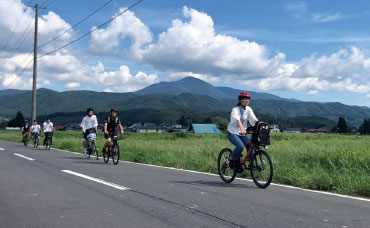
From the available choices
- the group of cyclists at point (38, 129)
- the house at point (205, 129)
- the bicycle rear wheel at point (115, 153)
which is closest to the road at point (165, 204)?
the bicycle rear wheel at point (115, 153)

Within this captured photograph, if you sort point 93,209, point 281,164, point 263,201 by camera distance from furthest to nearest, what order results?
1. point 281,164
2. point 263,201
3. point 93,209

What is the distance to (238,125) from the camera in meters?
8.26

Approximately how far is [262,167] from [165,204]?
2725mm

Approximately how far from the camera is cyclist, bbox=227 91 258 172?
8.34m

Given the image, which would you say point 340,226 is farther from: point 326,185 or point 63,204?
point 63,204

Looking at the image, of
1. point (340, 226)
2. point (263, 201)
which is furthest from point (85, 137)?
point (340, 226)

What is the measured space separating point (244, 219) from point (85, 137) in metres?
12.4

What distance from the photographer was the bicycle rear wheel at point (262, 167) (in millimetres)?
7875

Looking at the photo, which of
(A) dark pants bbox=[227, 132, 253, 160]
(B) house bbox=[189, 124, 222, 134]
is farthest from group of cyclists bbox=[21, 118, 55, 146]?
(B) house bbox=[189, 124, 222, 134]

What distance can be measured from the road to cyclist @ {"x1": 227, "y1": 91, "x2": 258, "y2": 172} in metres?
0.60

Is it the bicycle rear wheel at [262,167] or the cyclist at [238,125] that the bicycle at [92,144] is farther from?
the bicycle rear wheel at [262,167]

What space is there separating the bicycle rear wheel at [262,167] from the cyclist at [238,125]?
0.32m

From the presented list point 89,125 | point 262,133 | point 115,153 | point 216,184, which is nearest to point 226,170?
point 216,184

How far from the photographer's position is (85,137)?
1652 centimetres
